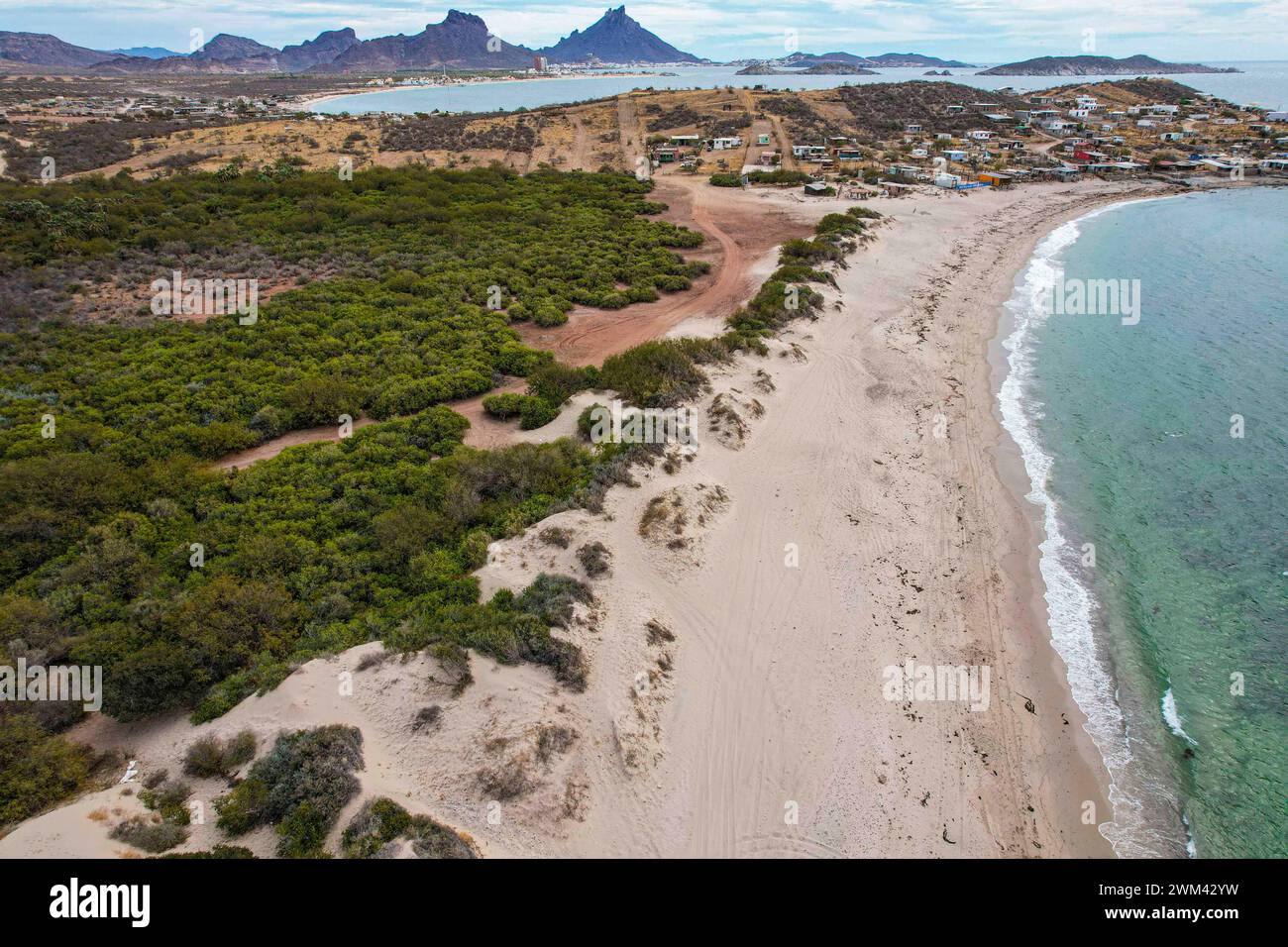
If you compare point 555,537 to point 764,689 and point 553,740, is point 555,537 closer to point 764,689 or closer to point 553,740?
point 553,740

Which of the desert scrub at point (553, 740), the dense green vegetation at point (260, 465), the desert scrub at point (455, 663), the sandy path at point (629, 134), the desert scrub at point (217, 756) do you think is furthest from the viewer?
the sandy path at point (629, 134)

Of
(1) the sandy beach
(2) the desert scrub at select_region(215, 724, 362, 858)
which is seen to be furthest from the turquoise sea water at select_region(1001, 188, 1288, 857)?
(2) the desert scrub at select_region(215, 724, 362, 858)

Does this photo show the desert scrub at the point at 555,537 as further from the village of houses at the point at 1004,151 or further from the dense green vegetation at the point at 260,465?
the village of houses at the point at 1004,151

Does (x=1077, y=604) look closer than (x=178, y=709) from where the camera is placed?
No

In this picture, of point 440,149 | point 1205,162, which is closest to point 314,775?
point 440,149

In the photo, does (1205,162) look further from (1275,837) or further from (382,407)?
(382,407)

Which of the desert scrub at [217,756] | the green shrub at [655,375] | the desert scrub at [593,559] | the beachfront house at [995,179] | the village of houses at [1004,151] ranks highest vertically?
the village of houses at [1004,151]

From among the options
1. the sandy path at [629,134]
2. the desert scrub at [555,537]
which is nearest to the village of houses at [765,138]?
the sandy path at [629,134]
